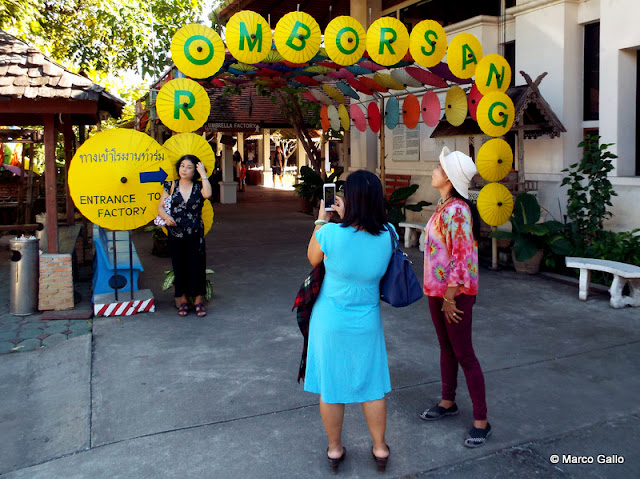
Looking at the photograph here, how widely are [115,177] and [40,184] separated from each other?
30.3 feet

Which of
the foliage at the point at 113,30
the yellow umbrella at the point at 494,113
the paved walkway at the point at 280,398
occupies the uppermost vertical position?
the foliage at the point at 113,30

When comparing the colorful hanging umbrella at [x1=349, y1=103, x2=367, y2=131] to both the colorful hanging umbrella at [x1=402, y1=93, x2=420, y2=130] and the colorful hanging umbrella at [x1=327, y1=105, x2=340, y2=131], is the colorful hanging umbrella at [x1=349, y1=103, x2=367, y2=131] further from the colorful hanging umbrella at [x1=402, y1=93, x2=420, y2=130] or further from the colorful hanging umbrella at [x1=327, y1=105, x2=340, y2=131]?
the colorful hanging umbrella at [x1=402, y1=93, x2=420, y2=130]

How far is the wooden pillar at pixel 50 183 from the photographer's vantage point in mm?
6953

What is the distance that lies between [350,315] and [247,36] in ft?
15.3

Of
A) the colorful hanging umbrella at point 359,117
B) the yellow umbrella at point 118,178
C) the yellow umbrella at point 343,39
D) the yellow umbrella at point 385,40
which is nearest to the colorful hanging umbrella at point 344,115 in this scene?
the colorful hanging umbrella at point 359,117

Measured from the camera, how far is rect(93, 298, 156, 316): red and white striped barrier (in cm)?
664

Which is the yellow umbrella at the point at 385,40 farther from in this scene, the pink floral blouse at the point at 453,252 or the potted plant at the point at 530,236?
the pink floral blouse at the point at 453,252

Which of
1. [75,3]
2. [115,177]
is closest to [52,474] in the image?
[115,177]

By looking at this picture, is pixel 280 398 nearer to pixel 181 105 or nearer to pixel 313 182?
pixel 181 105

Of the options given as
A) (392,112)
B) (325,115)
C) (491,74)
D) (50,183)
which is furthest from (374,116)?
(50,183)

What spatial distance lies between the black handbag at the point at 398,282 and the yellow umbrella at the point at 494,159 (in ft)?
14.9

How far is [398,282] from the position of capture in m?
3.33

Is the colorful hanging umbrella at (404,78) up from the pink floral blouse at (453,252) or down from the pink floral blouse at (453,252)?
up

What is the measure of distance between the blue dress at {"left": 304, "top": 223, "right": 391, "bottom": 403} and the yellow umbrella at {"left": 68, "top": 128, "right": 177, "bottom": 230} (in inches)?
146
